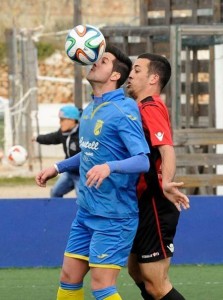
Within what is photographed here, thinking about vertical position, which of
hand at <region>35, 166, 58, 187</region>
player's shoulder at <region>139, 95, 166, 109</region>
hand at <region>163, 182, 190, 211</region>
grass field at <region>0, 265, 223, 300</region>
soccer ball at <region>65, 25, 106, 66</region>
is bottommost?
grass field at <region>0, 265, 223, 300</region>

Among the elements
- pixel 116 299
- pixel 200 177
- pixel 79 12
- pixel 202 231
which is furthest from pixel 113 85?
pixel 79 12

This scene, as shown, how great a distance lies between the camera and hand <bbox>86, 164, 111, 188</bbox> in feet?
22.8

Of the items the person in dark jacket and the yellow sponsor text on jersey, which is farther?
the person in dark jacket

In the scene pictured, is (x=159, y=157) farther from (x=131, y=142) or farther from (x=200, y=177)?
(x=200, y=177)

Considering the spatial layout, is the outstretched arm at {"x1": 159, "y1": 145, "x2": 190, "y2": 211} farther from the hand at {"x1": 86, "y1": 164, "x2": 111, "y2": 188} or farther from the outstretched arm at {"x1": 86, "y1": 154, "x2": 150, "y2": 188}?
the hand at {"x1": 86, "y1": 164, "x2": 111, "y2": 188}

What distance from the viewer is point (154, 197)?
7672 mm

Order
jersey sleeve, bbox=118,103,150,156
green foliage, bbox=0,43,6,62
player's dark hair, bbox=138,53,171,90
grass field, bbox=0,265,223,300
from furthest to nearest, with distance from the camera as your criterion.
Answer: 1. green foliage, bbox=0,43,6,62
2. grass field, bbox=0,265,223,300
3. player's dark hair, bbox=138,53,171,90
4. jersey sleeve, bbox=118,103,150,156

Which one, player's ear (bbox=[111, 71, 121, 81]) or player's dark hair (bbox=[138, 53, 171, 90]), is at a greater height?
player's dark hair (bbox=[138, 53, 171, 90])

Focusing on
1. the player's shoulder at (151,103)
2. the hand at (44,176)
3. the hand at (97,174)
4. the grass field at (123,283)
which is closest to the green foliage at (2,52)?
the grass field at (123,283)

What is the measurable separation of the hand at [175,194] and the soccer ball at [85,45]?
87 centimetres

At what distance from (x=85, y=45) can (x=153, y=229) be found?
1239mm

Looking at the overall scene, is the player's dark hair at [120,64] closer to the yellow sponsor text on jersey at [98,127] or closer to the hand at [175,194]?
the yellow sponsor text on jersey at [98,127]

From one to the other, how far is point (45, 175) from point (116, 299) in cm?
101

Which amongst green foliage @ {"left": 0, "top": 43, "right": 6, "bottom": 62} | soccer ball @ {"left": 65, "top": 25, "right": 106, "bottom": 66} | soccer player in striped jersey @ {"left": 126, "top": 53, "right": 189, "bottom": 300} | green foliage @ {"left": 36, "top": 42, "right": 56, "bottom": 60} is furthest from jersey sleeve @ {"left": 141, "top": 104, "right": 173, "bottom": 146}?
green foliage @ {"left": 0, "top": 43, "right": 6, "bottom": 62}
